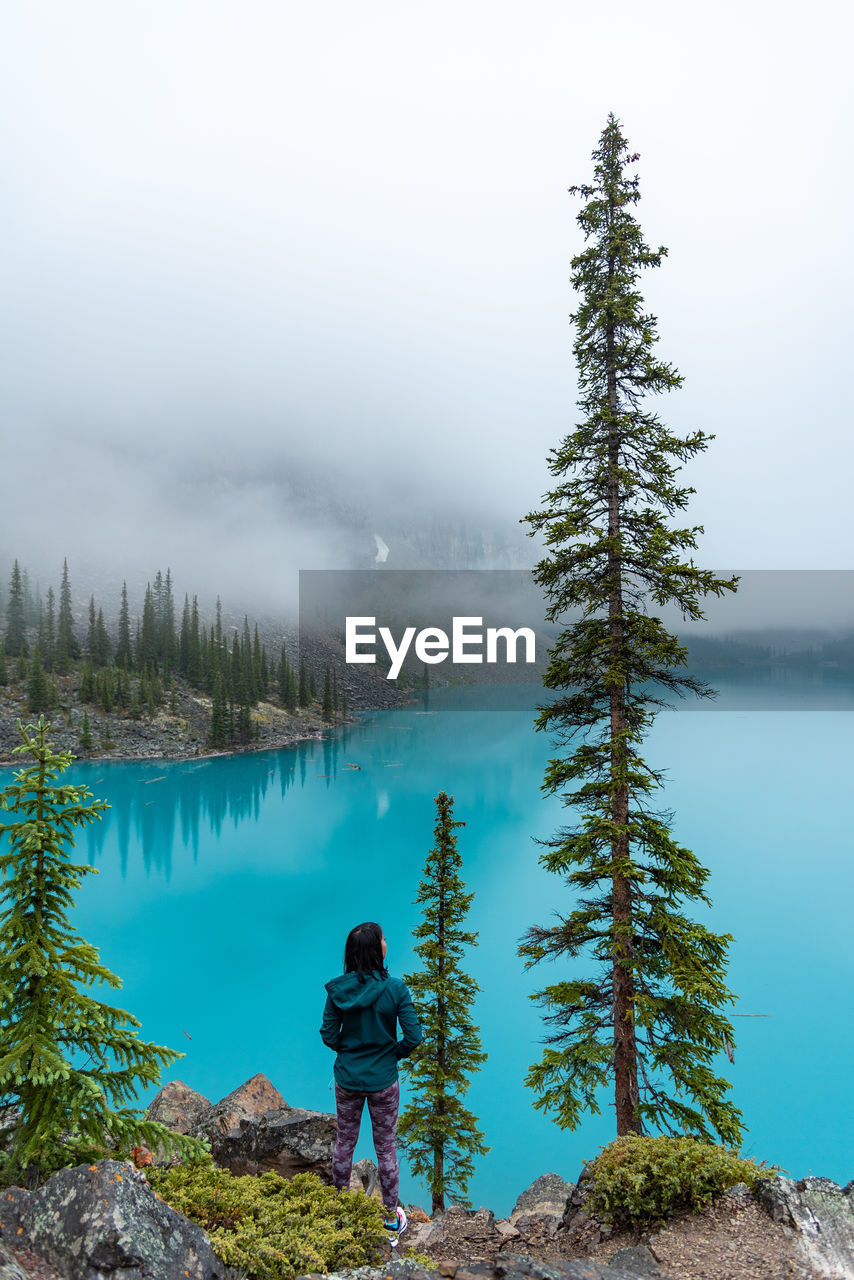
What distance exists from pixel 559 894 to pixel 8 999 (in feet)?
126

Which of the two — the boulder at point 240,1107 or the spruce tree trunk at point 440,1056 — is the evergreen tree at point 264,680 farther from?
the spruce tree trunk at point 440,1056

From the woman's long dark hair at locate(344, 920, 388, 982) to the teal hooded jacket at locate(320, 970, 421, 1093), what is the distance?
0.17ft

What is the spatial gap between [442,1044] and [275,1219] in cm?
962

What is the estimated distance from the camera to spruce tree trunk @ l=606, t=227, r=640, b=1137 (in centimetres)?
870

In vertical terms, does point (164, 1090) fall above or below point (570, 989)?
Answer: below

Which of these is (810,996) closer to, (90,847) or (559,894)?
(559,894)

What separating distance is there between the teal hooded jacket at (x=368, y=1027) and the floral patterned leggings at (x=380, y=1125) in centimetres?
18

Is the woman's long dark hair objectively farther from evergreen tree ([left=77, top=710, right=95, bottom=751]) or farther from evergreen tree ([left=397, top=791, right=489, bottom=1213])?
evergreen tree ([left=77, top=710, right=95, bottom=751])

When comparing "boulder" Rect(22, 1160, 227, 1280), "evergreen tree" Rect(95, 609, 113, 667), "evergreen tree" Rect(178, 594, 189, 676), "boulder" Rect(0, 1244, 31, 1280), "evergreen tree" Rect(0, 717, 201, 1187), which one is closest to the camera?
"boulder" Rect(0, 1244, 31, 1280)

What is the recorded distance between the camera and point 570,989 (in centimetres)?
923

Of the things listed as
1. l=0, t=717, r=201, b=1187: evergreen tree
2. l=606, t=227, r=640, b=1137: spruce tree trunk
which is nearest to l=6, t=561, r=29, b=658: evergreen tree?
l=606, t=227, r=640, b=1137: spruce tree trunk

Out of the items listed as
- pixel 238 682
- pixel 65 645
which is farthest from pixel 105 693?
pixel 238 682

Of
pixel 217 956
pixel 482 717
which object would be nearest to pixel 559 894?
pixel 217 956

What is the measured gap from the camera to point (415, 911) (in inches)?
1320
